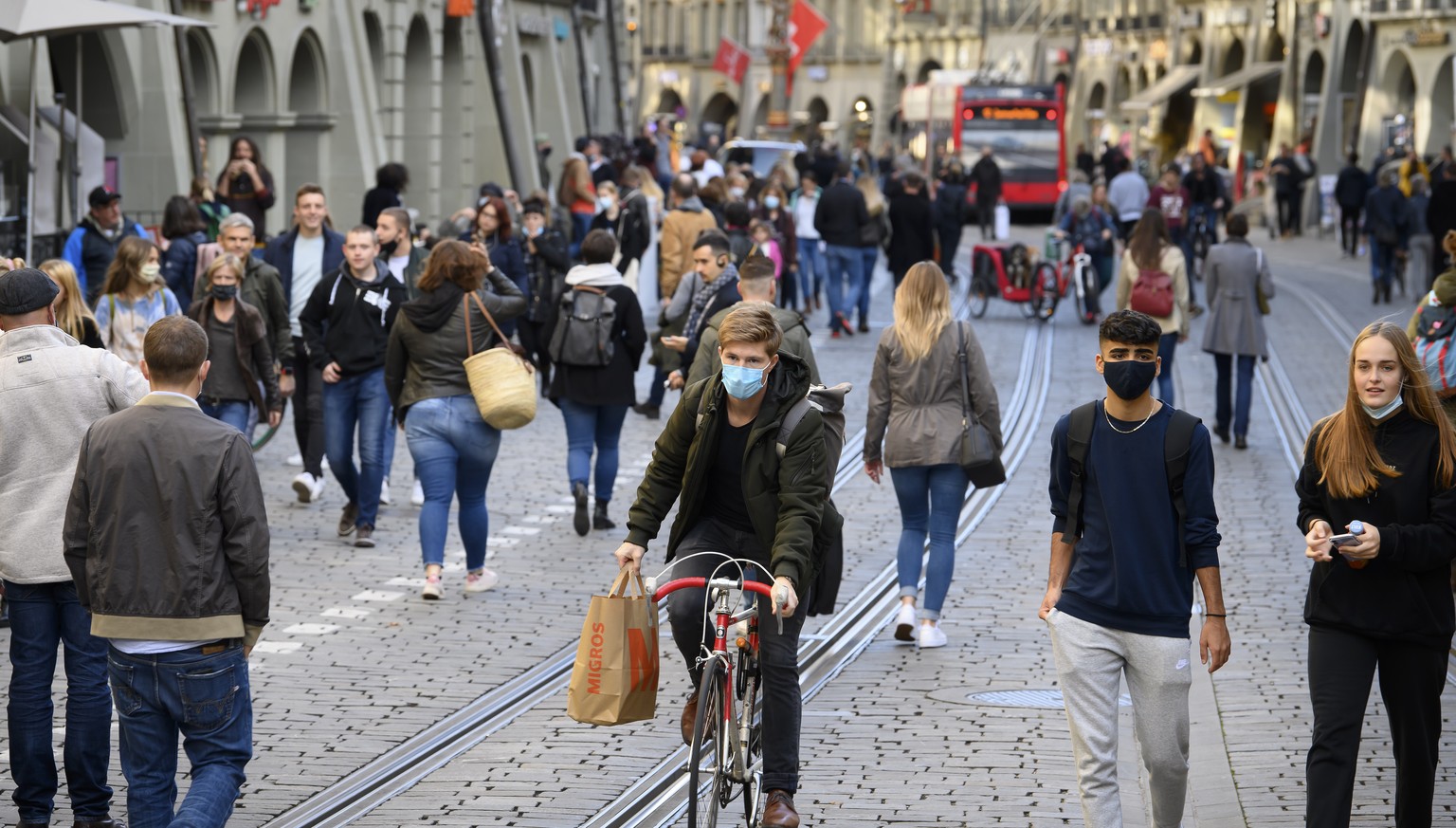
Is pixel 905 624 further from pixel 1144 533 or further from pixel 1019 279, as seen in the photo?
pixel 1019 279

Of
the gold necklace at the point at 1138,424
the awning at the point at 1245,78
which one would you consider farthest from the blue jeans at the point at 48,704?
the awning at the point at 1245,78

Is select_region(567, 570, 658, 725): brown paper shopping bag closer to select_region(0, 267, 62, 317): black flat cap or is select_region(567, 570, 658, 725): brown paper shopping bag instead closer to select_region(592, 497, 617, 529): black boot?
select_region(0, 267, 62, 317): black flat cap

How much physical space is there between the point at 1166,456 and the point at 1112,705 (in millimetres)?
729

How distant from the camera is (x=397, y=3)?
29844 mm

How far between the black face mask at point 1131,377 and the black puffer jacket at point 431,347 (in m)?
5.05

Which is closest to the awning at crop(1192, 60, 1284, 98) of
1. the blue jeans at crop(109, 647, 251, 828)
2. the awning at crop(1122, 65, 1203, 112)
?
the awning at crop(1122, 65, 1203, 112)

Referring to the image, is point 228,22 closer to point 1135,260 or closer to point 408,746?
point 1135,260

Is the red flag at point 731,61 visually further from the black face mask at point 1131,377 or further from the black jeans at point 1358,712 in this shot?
the black jeans at point 1358,712

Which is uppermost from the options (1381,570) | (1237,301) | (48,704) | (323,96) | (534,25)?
(534,25)

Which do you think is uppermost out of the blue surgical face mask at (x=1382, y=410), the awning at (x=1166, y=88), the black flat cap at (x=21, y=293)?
the awning at (x=1166, y=88)

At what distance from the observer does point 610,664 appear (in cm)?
623

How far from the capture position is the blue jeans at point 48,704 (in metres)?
6.64

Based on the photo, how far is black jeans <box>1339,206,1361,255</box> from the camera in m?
35.3

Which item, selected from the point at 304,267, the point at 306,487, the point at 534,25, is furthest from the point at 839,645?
the point at 534,25
